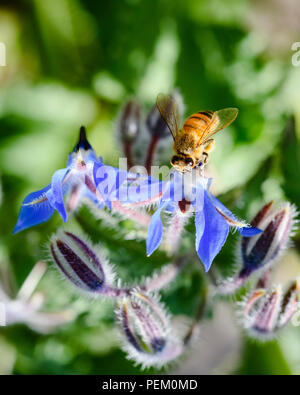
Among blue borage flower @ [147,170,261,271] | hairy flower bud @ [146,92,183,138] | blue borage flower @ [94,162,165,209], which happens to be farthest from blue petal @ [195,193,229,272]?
hairy flower bud @ [146,92,183,138]

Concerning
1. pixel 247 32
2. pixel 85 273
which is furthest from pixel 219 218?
pixel 247 32

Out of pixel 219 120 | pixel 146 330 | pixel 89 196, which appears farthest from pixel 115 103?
pixel 146 330

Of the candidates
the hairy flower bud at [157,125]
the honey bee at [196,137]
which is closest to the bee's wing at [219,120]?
the honey bee at [196,137]

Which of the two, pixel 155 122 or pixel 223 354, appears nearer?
pixel 155 122

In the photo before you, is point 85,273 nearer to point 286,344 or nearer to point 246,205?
point 246,205

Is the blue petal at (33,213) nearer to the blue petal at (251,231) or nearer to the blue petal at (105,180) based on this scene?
the blue petal at (105,180)

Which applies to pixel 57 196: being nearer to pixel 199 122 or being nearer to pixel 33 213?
pixel 33 213
